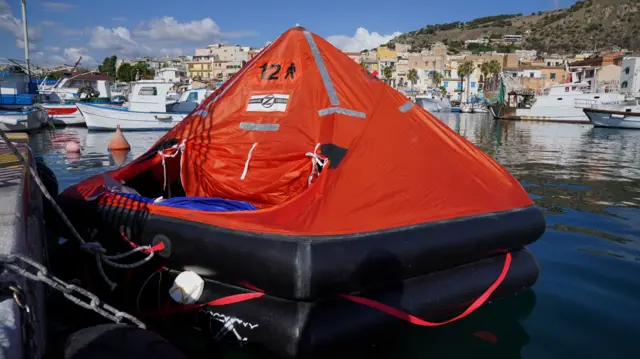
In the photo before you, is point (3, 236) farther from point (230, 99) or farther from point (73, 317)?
point (230, 99)

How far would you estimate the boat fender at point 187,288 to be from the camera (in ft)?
11.8

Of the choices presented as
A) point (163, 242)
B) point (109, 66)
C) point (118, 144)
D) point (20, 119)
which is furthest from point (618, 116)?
point (109, 66)

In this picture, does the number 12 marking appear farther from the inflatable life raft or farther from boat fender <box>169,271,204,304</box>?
boat fender <box>169,271,204,304</box>

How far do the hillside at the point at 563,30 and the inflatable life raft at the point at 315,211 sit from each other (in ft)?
364

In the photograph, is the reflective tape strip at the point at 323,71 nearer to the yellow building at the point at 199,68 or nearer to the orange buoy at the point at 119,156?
the orange buoy at the point at 119,156

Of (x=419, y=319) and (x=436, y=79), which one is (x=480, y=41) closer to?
(x=436, y=79)

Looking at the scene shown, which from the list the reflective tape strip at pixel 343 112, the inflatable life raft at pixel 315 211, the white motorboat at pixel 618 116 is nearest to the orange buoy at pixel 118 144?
the inflatable life raft at pixel 315 211

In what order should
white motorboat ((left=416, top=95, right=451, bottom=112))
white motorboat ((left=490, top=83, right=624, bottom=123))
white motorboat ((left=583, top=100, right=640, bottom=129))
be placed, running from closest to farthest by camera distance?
white motorboat ((left=583, top=100, right=640, bottom=129)) → white motorboat ((left=490, top=83, right=624, bottom=123)) → white motorboat ((left=416, top=95, right=451, bottom=112))

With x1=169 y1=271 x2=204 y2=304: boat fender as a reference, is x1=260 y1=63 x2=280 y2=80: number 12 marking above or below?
above

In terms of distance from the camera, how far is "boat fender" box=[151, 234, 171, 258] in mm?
3725

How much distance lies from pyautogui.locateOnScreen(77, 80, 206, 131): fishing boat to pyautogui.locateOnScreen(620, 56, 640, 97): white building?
37704mm

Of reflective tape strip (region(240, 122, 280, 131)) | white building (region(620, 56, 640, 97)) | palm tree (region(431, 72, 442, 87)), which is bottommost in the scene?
reflective tape strip (region(240, 122, 280, 131))

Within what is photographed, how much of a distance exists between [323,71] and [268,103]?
2.41 ft

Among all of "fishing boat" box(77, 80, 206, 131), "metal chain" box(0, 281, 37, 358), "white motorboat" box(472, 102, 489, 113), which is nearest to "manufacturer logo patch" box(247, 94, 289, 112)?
"metal chain" box(0, 281, 37, 358)
